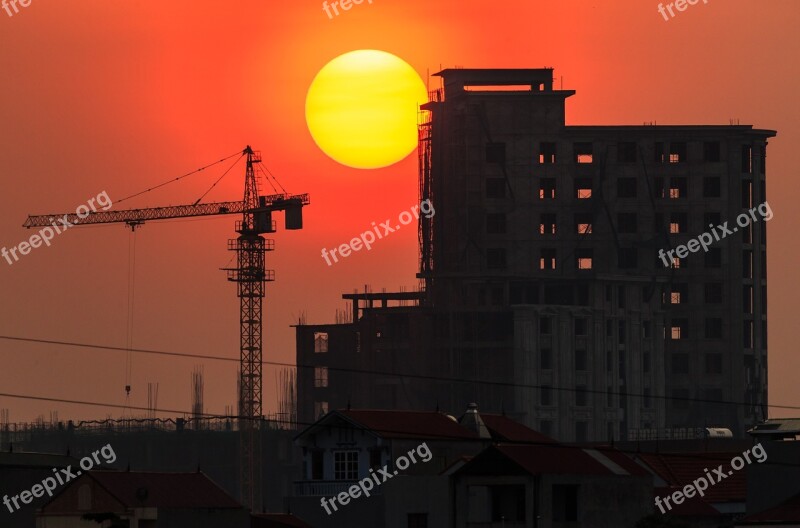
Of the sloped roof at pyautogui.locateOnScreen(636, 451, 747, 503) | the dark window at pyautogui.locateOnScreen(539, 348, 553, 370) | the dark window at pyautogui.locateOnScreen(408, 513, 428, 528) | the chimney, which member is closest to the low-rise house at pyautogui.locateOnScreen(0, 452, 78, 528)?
the dark window at pyautogui.locateOnScreen(408, 513, 428, 528)

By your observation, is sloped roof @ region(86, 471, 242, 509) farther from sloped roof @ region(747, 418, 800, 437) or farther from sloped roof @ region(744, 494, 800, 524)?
sloped roof @ region(747, 418, 800, 437)

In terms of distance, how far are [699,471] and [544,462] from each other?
12.4 meters

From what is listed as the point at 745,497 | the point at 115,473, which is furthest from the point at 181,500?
the point at 745,497

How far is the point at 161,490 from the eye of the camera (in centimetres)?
8700

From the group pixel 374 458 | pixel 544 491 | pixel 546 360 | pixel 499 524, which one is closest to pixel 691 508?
pixel 544 491

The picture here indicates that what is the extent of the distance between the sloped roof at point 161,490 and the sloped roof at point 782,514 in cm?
2310

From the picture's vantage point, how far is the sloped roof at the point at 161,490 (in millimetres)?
84938

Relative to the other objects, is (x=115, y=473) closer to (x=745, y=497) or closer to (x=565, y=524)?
(x=565, y=524)

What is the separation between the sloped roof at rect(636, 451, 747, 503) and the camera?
8944cm

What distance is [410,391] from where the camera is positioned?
199875mm

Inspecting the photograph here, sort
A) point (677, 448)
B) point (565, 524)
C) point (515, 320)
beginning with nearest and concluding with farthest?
1. point (565, 524)
2. point (677, 448)
3. point (515, 320)

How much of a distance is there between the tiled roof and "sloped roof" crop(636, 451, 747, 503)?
8778 millimetres

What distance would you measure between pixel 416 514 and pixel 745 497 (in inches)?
583

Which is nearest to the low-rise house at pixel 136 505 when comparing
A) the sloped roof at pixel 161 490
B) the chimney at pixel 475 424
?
the sloped roof at pixel 161 490
